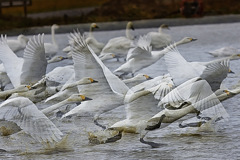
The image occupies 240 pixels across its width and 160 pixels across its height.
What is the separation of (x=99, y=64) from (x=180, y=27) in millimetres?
14650

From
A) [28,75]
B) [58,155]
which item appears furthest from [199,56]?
[58,155]

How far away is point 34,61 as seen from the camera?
34.5 ft

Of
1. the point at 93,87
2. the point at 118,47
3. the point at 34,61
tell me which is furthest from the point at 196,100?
the point at 118,47

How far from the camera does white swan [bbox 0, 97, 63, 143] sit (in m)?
7.52

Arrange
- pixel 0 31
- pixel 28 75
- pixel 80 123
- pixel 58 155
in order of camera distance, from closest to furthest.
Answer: pixel 58 155 < pixel 80 123 < pixel 28 75 < pixel 0 31

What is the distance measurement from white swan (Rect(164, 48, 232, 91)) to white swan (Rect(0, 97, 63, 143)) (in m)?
2.29

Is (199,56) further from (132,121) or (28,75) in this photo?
(132,121)

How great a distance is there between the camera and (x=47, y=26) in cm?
2303

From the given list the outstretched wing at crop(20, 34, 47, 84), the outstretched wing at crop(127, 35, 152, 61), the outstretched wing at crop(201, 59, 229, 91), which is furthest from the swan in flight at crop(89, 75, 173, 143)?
the outstretched wing at crop(127, 35, 152, 61)

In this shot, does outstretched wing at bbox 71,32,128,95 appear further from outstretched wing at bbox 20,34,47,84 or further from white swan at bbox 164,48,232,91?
outstretched wing at bbox 20,34,47,84

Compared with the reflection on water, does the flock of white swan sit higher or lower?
higher

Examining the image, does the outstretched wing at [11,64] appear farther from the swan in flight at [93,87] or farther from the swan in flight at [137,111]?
the swan in flight at [137,111]

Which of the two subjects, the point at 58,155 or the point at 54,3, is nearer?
the point at 58,155

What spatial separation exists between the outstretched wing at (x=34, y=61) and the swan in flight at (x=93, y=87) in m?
1.56
